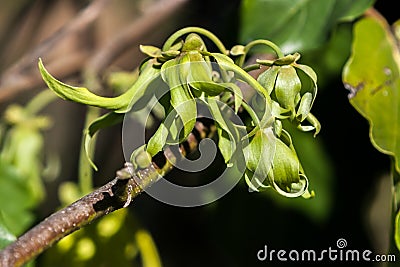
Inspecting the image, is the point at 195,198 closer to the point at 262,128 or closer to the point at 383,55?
the point at 383,55

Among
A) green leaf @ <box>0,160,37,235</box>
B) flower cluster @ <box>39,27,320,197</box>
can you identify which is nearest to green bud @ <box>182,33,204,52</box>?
flower cluster @ <box>39,27,320,197</box>

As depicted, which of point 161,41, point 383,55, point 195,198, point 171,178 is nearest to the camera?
point 383,55

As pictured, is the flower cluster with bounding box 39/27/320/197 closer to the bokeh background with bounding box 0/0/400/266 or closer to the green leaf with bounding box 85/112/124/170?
→ the green leaf with bounding box 85/112/124/170

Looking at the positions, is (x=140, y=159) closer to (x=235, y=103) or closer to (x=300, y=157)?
(x=235, y=103)

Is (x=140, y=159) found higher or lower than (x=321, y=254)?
higher

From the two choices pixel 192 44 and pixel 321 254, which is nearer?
pixel 192 44

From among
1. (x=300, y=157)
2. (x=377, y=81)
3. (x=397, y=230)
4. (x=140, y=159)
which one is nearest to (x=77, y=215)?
(x=140, y=159)

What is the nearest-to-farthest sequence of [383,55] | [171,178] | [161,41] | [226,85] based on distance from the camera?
1. [226,85]
2. [383,55]
3. [171,178]
4. [161,41]

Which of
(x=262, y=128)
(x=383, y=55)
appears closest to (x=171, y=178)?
(x=383, y=55)
